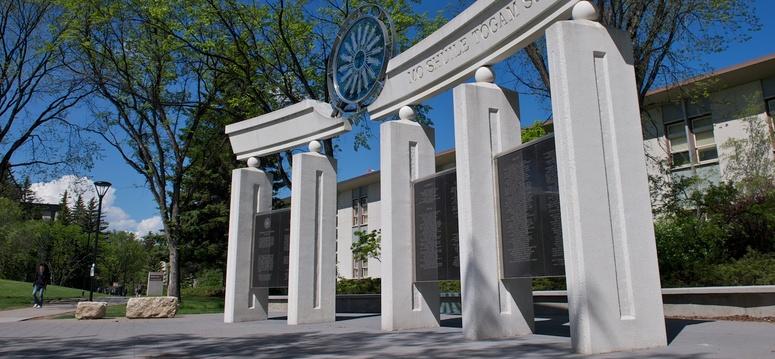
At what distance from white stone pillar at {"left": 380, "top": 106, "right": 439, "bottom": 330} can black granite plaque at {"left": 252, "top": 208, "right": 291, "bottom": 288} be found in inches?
153

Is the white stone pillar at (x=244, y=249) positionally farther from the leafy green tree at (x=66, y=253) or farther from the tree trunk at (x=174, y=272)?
the leafy green tree at (x=66, y=253)

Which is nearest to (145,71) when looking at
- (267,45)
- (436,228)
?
(267,45)

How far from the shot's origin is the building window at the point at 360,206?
1468 inches

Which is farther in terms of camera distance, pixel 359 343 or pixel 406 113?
pixel 406 113

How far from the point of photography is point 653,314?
6.22m

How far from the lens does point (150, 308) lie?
15.1 m

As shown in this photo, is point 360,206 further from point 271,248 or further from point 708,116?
point 271,248

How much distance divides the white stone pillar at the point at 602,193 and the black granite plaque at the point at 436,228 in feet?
9.68

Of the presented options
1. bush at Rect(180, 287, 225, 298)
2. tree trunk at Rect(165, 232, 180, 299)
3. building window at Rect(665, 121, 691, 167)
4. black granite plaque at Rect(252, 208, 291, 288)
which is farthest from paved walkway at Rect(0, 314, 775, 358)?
bush at Rect(180, 287, 225, 298)

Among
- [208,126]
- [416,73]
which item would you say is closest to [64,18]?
[208,126]

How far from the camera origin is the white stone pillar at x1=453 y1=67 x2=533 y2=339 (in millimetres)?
7762

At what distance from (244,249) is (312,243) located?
2.40m

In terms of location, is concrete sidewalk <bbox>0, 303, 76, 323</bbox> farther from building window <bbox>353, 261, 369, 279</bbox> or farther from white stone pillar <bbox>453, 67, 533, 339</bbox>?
building window <bbox>353, 261, 369, 279</bbox>

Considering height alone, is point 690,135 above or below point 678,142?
above
